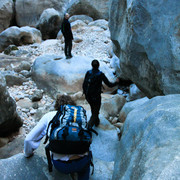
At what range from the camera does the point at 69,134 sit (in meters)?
1.94

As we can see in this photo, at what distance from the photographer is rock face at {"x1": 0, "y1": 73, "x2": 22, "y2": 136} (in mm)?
4230

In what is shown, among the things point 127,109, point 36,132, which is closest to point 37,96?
point 127,109

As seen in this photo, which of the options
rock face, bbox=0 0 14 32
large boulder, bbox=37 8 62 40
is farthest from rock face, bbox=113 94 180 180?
rock face, bbox=0 0 14 32

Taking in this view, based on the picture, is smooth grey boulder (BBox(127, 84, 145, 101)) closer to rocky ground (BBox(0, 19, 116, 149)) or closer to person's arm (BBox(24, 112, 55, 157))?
rocky ground (BBox(0, 19, 116, 149))

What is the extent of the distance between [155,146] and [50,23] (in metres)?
15.5

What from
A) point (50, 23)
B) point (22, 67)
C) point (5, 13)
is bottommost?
point (22, 67)

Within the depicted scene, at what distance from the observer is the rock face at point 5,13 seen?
18281 millimetres

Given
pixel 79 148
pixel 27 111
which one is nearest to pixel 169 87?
pixel 79 148

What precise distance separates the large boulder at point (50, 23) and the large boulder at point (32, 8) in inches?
168

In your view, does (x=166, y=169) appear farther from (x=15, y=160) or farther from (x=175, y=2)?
(x=175, y=2)

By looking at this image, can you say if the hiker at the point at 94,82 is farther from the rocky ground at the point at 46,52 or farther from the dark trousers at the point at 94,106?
the rocky ground at the point at 46,52

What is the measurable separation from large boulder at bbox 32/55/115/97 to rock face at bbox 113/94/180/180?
550 centimetres

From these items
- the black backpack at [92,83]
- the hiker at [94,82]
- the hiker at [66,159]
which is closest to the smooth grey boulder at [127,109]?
the hiker at [94,82]

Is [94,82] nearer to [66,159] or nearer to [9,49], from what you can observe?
[66,159]
